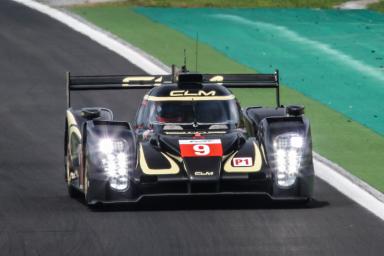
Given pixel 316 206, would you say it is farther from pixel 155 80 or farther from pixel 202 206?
pixel 155 80

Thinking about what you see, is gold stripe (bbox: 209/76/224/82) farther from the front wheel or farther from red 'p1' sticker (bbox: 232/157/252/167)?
red 'p1' sticker (bbox: 232/157/252/167)

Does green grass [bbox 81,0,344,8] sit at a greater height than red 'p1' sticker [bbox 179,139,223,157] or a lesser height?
greater

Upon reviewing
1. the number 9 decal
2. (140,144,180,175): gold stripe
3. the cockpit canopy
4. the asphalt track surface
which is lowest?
the asphalt track surface

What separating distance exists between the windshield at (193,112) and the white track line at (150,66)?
1.99 metres

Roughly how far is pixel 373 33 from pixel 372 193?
1912 centimetres

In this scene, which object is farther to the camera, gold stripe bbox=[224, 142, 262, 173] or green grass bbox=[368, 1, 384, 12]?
green grass bbox=[368, 1, 384, 12]

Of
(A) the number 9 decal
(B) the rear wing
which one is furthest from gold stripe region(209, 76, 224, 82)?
(A) the number 9 decal

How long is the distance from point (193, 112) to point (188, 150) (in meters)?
1.44

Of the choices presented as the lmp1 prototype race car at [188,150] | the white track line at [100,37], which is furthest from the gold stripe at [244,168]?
the white track line at [100,37]

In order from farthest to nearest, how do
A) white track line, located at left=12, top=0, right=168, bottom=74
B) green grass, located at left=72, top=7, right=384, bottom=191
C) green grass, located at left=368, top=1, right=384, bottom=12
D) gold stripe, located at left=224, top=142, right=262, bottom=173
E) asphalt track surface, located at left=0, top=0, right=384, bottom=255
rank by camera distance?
1. green grass, located at left=368, top=1, right=384, bottom=12
2. white track line, located at left=12, top=0, right=168, bottom=74
3. green grass, located at left=72, top=7, right=384, bottom=191
4. gold stripe, located at left=224, top=142, right=262, bottom=173
5. asphalt track surface, located at left=0, top=0, right=384, bottom=255

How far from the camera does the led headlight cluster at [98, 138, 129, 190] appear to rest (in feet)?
61.6

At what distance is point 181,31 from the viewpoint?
38844 millimetres

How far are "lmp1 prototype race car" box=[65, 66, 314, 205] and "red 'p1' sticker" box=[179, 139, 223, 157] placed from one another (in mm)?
13

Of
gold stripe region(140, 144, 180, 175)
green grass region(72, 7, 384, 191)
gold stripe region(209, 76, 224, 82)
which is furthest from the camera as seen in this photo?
green grass region(72, 7, 384, 191)
